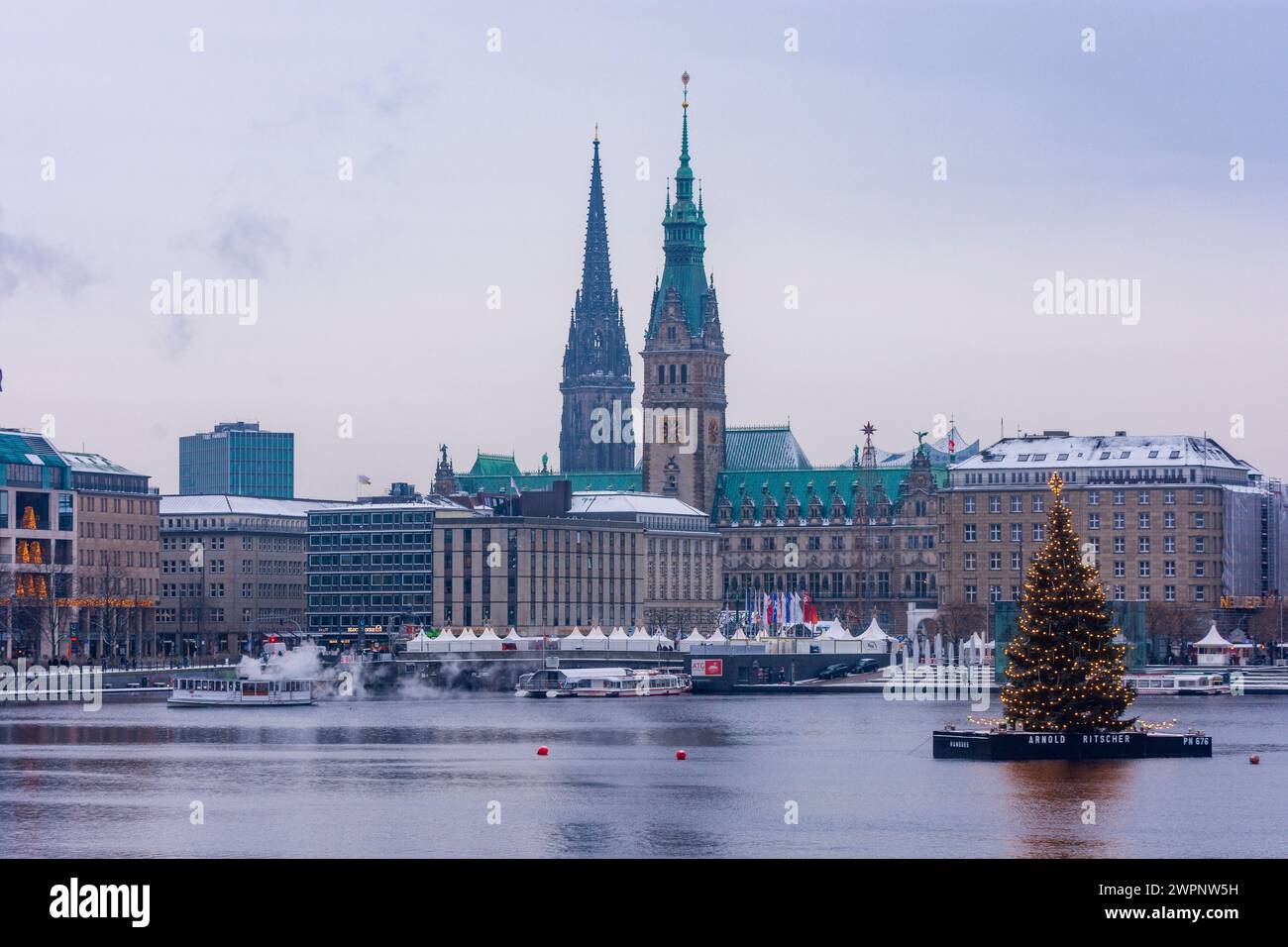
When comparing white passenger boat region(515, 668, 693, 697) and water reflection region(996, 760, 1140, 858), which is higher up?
water reflection region(996, 760, 1140, 858)

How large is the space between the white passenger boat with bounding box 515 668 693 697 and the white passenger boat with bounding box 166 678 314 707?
1826 cm

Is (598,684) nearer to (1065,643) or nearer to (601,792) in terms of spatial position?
(601,792)

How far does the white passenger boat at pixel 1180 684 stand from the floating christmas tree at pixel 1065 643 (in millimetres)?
75448

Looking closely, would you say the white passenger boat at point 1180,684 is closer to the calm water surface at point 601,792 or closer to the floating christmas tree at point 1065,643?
the calm water surface at point 601,792

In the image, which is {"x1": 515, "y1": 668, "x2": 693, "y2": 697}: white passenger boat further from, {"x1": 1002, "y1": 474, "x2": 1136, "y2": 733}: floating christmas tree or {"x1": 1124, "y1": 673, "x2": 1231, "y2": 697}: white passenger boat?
{"x1": 1002, "y1": 474, "x2": 1136, "y2": 733}: floating christmas tree

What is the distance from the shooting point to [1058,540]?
96062 mm

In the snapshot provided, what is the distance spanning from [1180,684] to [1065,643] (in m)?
83.4

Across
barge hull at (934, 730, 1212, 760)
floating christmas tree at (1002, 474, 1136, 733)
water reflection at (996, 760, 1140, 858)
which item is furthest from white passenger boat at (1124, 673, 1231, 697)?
floating christmas tree at (1002, 474, 1136, 733)

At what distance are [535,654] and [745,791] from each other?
9932cm

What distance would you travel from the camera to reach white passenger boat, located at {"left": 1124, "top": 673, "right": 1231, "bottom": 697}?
175750 mm

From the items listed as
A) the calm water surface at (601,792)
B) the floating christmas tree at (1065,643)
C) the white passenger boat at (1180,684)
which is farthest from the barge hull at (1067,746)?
the white passenger boat at (1180,684)

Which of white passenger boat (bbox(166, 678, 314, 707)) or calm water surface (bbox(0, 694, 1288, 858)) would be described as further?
white passenger boat (bbox(166, 678, 314, 707))
